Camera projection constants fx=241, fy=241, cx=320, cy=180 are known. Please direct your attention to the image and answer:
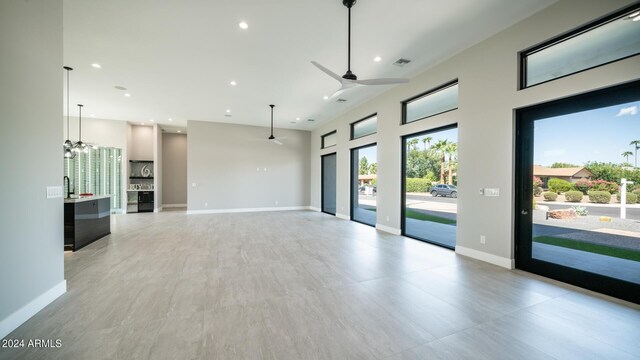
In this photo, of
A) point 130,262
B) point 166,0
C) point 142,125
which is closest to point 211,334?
point 130,262

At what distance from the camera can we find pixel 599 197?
2.88 m

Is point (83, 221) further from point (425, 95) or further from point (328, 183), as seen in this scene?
point (425, 95)

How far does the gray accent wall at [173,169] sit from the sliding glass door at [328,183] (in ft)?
22.3

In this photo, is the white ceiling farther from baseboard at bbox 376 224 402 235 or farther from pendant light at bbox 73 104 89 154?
baseboard at bbox 376 224 402 235

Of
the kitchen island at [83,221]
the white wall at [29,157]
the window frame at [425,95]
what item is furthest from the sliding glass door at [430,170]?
the kitchen island at [83,221]

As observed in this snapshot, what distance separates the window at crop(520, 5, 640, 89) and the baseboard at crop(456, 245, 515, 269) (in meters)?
2.54

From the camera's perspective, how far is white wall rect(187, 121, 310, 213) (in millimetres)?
9352

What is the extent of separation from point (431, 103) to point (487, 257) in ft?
10.1

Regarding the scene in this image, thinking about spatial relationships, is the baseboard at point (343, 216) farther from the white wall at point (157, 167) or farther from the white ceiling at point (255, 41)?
the white wall at point (157, 167)

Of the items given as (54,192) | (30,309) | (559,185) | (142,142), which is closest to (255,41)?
(54,192)

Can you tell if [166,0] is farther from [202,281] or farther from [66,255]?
[66,255]

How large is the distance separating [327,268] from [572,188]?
11.2 ft

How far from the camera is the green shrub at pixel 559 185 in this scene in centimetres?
315

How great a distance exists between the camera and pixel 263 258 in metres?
4.05
